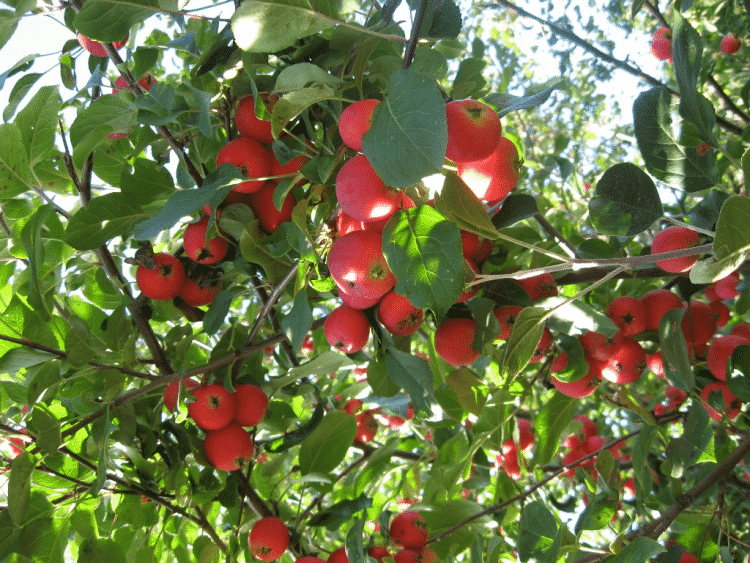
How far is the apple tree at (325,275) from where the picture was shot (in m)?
1.16

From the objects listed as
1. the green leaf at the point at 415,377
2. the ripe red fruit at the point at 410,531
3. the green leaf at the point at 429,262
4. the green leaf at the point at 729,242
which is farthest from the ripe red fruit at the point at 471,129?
the ripe red fruit at the point at 410,531

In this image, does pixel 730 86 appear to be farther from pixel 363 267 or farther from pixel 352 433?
pixel 363 267

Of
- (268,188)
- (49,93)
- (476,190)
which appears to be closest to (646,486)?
(476,190)

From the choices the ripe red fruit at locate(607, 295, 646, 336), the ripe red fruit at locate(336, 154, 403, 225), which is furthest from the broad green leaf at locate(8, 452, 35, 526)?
the ripe red fruit at locate(607, 295, 646, 336)

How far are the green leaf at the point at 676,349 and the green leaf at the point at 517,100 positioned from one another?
0.73 metres

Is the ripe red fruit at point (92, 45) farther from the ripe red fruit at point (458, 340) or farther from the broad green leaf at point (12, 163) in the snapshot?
the ripe red fruit at point (458, 340)

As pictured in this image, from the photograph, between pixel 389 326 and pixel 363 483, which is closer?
pixel 389 326

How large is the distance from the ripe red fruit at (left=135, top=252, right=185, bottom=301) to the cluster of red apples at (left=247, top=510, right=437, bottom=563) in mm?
833

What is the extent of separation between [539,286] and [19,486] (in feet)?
4.97

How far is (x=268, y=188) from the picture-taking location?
1.58 m

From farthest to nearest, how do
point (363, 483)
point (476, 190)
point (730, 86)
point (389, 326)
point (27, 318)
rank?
point (730, 86) → point (363, 483) → point (27, 318) → point (389, 326) → point (476, 190)

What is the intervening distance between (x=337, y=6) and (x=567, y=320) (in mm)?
925

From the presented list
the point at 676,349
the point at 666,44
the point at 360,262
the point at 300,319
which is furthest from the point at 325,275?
the point at 666,44

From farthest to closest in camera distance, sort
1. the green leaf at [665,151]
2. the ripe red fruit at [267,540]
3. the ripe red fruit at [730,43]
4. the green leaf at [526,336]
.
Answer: the ripe red fruit at [730,43]
the ripe red fruit at [267,540]
the green leaf at [665,151]
the green leaf at [526,336]
